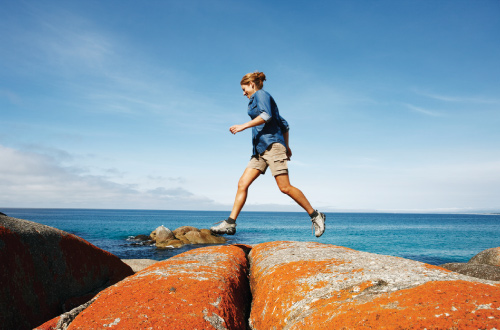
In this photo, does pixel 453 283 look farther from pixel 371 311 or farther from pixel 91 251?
pixel 91 251

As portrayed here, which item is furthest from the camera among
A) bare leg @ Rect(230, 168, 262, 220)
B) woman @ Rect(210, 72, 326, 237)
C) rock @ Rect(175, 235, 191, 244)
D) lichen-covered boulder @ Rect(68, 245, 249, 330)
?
rock @ Rect(175, 235, 191, 244)

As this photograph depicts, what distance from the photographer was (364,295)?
1910mm

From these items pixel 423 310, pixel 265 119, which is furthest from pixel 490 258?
pixel 423 310

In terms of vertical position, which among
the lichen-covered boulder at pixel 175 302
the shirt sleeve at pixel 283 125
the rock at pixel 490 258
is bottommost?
the rock at pixel 490 258

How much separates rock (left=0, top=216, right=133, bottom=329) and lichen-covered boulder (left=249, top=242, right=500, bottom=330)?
6.08ft

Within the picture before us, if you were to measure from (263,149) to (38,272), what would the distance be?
315 cm

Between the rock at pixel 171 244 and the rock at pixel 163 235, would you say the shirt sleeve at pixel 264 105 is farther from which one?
the rock at pixel 163 235

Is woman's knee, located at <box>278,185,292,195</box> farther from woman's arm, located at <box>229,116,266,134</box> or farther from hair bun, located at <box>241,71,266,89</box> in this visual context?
hair bun, located at <box>241,71,266,89</box>

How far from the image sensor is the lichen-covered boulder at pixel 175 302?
182cm

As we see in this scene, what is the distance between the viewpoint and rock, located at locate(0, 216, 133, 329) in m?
2.38

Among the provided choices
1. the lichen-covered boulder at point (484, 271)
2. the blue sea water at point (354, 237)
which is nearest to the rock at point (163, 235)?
the blue sea water at point (354, 237)

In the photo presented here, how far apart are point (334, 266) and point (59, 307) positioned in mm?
2576

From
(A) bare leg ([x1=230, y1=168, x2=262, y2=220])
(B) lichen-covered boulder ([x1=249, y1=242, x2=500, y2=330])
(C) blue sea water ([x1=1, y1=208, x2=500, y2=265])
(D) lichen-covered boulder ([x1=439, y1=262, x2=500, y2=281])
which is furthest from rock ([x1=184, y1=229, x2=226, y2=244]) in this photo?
(B) lichen-covered boulder ([x1=249, y1=242, x2=500, y2=330])

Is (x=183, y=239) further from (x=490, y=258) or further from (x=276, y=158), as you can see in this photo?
(x=276, y=158)
